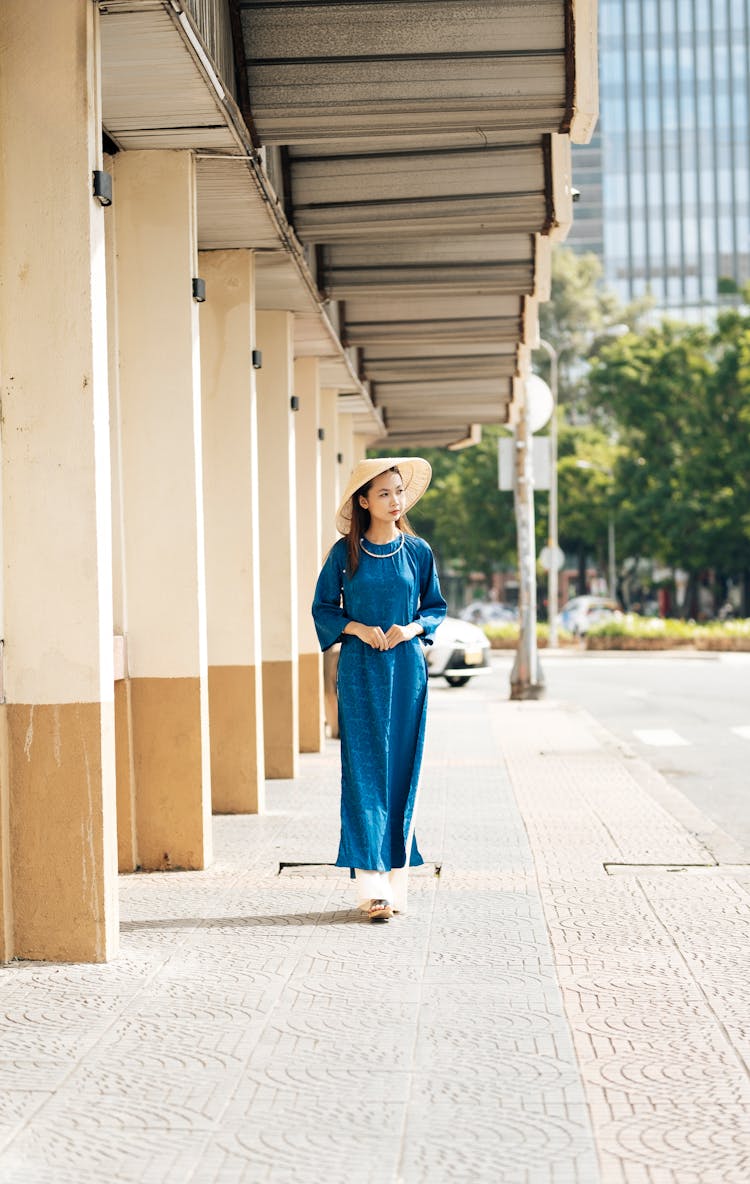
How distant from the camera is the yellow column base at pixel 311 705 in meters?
15.6

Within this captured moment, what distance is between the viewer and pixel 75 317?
625 cm

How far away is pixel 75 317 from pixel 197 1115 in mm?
3020

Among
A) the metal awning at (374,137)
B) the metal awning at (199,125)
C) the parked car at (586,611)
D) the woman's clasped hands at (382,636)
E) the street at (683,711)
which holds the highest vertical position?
the metal awning at (374,137)

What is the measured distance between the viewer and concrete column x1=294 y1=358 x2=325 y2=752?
51.4 ft

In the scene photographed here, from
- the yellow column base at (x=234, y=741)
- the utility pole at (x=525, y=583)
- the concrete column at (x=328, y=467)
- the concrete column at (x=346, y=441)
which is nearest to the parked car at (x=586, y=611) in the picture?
the utility pole at (x=525, y=583)

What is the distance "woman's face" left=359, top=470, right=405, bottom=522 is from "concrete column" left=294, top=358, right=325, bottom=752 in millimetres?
8398

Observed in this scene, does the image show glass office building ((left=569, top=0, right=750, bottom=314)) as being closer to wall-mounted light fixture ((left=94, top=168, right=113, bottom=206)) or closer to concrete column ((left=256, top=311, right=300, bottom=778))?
concrete column ((left=256, top=311, right=300, bottom=778))

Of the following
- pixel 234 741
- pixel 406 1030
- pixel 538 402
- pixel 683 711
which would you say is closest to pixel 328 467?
pixel 538 402

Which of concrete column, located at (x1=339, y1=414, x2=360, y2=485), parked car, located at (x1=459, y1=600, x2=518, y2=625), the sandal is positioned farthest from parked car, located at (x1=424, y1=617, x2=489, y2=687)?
parked car, located at (x1=459, y1=600, x2=518, y2=625)

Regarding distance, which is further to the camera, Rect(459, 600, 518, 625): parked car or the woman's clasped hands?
Rect(459, 600, 518, 625): parked car

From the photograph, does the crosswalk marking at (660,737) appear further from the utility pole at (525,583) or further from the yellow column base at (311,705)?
the utility pole at (525,583)

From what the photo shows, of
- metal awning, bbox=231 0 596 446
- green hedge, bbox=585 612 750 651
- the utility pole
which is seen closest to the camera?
metal awning, bbox=231 0 596 446

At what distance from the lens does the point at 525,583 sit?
24.7 metres

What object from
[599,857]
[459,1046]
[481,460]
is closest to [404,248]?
[599,857]
